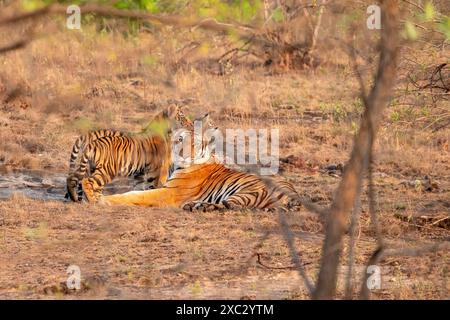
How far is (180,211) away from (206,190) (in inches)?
21.6

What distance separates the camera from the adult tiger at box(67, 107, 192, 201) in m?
8.84

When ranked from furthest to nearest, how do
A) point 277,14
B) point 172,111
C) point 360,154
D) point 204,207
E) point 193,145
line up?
point 193,145, point 172,111, point 204,207, point 277,14, point 360,154

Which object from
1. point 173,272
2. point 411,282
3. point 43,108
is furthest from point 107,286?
point 43,108

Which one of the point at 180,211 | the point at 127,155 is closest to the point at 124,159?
the point at 127,155

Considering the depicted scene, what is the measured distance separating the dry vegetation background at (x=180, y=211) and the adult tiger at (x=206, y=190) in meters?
0.21

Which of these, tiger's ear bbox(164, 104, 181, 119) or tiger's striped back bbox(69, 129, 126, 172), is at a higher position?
tiger's ear bbox(164, 104, 181, 119)

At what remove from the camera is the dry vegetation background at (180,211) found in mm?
3963

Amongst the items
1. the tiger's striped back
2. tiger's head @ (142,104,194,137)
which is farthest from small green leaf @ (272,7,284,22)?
the tiger's striped back

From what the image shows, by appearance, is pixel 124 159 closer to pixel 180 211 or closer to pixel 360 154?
pixel 180 211

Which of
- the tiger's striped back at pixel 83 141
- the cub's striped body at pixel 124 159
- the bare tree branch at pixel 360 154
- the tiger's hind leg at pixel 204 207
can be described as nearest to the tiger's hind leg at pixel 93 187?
the cub's striped body at pixel 124 159

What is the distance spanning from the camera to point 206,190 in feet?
28.5

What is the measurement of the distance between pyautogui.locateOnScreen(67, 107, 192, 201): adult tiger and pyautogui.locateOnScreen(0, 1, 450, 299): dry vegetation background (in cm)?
28

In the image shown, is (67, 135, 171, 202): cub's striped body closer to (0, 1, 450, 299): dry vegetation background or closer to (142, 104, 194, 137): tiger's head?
(142, 104, 194, 137): tiger's head
